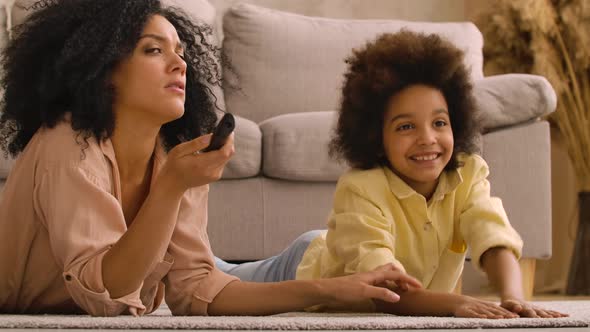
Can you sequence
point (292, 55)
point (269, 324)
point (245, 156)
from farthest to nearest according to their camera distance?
point (292, 55)
point (245, 156)
point (269, 324)

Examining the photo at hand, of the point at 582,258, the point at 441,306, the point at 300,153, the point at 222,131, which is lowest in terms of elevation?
the point at 582,258

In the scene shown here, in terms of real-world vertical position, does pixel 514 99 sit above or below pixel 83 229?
above

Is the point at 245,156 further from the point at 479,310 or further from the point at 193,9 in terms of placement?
the point at 479,310

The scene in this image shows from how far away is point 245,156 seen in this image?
7.98ft

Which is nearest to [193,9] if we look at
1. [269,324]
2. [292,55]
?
[292,55]

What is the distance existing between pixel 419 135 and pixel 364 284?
0.44 m

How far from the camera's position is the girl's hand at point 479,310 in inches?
45.9

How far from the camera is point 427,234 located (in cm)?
154

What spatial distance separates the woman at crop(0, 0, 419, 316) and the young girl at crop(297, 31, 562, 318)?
0.84 feet

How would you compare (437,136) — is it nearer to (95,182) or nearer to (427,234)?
(427,234)

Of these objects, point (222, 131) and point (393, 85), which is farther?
point (393, 85)

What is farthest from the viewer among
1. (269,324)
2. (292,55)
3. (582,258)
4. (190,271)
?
(582,258)

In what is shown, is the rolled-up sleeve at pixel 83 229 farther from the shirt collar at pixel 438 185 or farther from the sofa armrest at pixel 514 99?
the sofa armrest at pixel 514 99

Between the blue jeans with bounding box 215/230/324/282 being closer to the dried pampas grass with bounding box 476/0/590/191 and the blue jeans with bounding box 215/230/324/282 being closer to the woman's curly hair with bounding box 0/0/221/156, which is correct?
the woman's curly hair with bounding box 0/0/221/156
